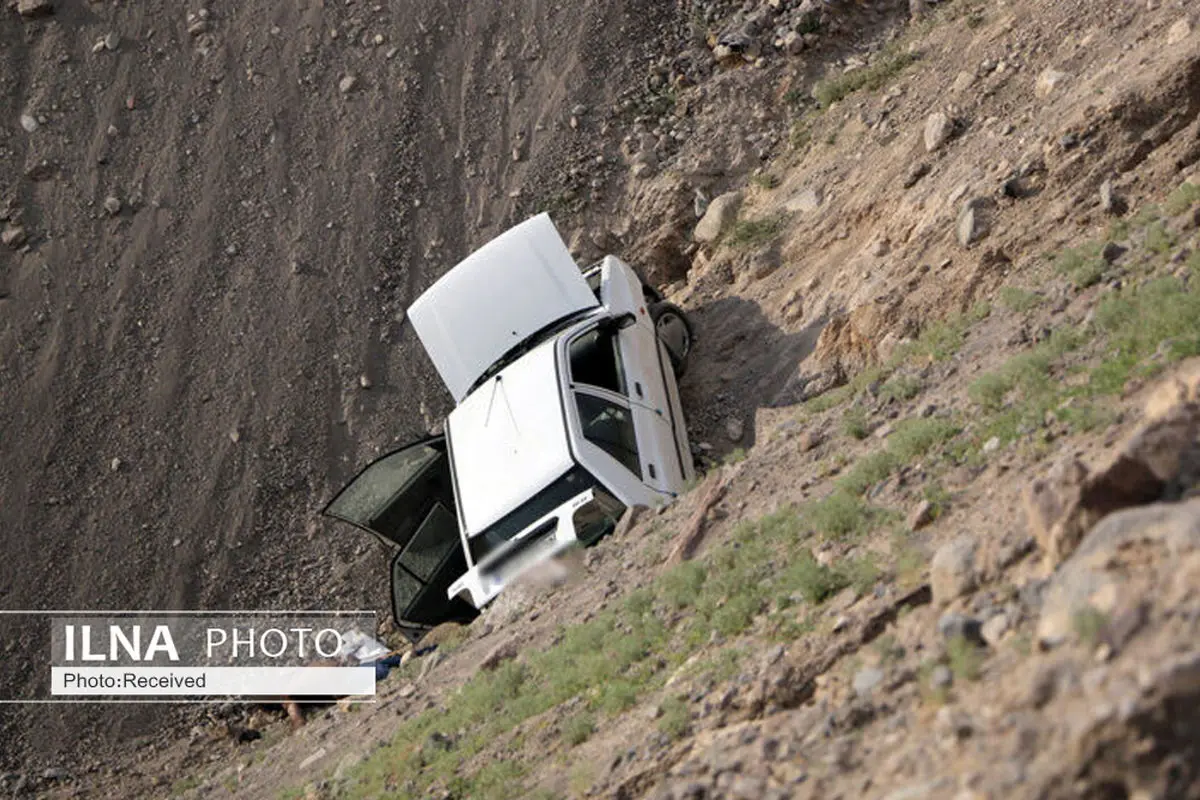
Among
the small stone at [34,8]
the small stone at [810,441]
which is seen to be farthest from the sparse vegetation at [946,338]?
the small stone at [34,8]

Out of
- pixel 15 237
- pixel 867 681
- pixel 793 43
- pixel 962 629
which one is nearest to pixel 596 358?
pixel 793 43

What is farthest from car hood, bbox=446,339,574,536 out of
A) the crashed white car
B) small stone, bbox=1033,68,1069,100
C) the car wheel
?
small stone, bbox=1033,68,1069,100

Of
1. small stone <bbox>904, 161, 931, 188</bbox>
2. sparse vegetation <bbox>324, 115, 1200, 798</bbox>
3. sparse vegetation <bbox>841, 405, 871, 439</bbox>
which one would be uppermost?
small stone <bbox>904, 161, 931, 188</bbox>

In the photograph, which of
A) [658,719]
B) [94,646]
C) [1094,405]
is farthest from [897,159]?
[94,646]

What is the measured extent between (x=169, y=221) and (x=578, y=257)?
4.48 m

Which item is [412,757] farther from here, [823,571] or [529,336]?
[529,336]

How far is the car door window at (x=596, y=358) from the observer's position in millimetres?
13094

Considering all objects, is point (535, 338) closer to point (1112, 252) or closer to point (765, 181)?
point (765, 181)

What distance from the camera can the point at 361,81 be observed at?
1800cm

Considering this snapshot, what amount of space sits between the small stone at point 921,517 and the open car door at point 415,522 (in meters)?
5.44

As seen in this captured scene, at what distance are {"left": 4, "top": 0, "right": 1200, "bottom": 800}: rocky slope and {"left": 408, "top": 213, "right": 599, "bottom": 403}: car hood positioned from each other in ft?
5.10

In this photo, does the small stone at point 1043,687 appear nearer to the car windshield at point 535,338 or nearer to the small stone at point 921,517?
the small stone at point 921,517

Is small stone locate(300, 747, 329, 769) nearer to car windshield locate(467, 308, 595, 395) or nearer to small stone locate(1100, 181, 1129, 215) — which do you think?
car windshield locate(467, 308, 595, 395)

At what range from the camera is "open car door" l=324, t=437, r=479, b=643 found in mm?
13250
